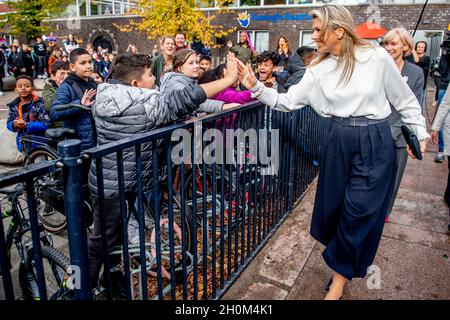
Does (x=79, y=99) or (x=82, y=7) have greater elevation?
(x=82, y=7)

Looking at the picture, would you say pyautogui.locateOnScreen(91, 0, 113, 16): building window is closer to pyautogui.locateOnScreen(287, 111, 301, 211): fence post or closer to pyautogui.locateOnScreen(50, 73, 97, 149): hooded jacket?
pyautogui.locateOnScreen(50, 73, 97, 149): hooded jacket

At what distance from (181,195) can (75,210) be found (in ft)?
2.63

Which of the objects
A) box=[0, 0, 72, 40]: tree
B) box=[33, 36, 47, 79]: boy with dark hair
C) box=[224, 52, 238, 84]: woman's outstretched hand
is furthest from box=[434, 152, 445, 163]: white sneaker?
box=[0, 0, 72, 40]: tree

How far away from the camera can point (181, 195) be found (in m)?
2.27

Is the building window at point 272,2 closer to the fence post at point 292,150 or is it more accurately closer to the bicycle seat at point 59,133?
the fence post at point 292,150

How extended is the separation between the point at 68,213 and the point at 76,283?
340 millimetres

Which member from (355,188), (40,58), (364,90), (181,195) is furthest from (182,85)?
(40,58)

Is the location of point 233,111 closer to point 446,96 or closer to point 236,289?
point 236,289

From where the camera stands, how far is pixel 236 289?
2947 millimetres

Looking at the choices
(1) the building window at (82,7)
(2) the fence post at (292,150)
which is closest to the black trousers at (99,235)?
(2) the fence post at (292,150)

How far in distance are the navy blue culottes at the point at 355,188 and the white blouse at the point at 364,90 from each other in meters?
0.13

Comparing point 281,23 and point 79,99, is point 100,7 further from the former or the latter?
point 79,99
